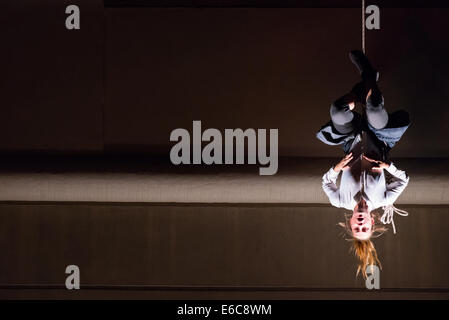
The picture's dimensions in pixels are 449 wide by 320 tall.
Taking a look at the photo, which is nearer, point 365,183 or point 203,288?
point 365,183

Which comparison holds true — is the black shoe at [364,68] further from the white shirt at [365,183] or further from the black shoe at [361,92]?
the white shirt at [365,183]

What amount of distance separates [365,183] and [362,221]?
0.13 m

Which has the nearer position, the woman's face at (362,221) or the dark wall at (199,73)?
the woman's face at (362,221)

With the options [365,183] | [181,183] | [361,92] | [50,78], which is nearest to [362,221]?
[365,183]

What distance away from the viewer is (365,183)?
5.81 ft

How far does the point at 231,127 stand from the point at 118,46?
0.58m

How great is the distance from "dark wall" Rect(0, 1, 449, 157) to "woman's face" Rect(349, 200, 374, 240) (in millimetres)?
537

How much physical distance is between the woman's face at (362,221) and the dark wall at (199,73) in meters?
0.54

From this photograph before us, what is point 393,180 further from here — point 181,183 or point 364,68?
point 181,183

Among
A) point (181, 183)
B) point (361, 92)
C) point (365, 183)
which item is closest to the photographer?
point (361, 92)

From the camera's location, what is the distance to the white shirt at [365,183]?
1765 mm

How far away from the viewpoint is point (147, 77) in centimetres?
226

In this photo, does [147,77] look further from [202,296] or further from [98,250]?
[202,296]

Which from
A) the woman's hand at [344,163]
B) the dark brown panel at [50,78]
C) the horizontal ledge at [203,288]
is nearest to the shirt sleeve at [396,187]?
the woman's hand at [344,163]
